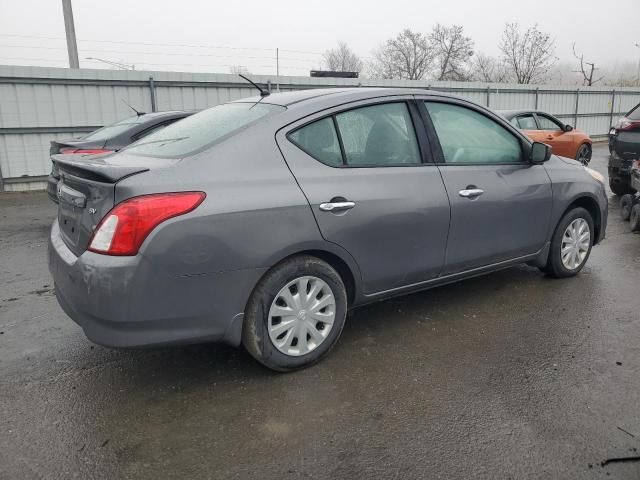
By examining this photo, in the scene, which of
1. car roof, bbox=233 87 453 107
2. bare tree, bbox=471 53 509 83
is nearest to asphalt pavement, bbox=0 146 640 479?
car roof, bbox=233 87 453 107

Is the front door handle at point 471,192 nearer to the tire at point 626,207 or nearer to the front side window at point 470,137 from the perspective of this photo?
the front side window at point 470,137

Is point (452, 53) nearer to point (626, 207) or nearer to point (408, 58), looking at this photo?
point (408, 58)

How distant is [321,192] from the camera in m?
3.06

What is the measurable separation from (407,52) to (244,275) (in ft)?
165

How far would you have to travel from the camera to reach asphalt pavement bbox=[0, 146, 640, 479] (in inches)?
91.8

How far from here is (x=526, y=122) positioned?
11.7m

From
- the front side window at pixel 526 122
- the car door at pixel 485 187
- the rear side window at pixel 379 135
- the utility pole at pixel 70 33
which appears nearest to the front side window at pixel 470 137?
the car door at pixel 485 187

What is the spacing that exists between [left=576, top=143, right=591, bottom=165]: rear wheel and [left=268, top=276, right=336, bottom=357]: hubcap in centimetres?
1181

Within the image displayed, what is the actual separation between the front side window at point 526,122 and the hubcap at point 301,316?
32.5ft

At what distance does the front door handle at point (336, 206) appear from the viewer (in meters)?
3.05

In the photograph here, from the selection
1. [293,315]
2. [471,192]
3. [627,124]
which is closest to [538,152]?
[471,192]

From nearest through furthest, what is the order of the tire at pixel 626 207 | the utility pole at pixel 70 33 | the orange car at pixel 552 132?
1. the tire at pixel 626 207
2. the orange car at pixel 552 132
3. the utility pole at pixel 70 33

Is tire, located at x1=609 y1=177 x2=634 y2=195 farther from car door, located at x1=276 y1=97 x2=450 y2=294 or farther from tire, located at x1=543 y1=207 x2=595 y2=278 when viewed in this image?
car door, located at x1=276 y1=97 x2=450 y2=294

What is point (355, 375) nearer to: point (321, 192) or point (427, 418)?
point (427, 418)
